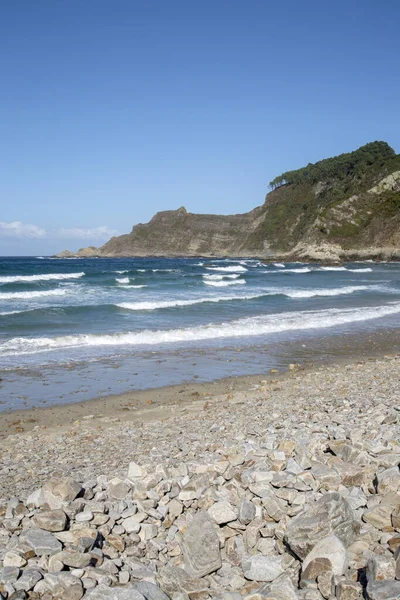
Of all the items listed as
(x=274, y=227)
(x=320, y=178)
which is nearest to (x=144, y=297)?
(x=274, y=227)

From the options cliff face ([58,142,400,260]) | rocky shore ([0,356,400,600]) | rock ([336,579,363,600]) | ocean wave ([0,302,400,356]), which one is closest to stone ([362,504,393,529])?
rocky shore ([0,356,400,600])

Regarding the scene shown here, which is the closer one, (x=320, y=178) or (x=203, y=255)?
(x=320, y=178)

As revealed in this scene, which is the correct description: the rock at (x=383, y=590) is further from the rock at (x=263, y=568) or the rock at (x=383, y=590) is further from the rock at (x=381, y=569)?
the rock at (x=263, y=568)

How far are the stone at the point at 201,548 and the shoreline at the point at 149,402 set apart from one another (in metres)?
4.97

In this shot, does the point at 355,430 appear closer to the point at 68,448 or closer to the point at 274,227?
the point at 68,448

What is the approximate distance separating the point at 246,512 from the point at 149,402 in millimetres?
6137

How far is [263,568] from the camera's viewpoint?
3465 mm

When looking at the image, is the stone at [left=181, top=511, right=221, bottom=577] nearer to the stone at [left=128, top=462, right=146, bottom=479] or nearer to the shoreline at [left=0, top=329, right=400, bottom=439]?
the stone at [left=128, top=462, right=146, bottom=479]

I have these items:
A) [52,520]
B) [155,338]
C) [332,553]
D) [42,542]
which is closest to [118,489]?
[52,520]

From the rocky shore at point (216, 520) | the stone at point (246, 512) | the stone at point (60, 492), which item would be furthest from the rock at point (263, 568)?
the stone at point (60, 492)

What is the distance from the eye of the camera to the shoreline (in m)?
8.67

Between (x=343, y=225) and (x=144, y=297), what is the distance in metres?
74.8

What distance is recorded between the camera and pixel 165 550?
380 cm

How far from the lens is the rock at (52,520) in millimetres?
3879
